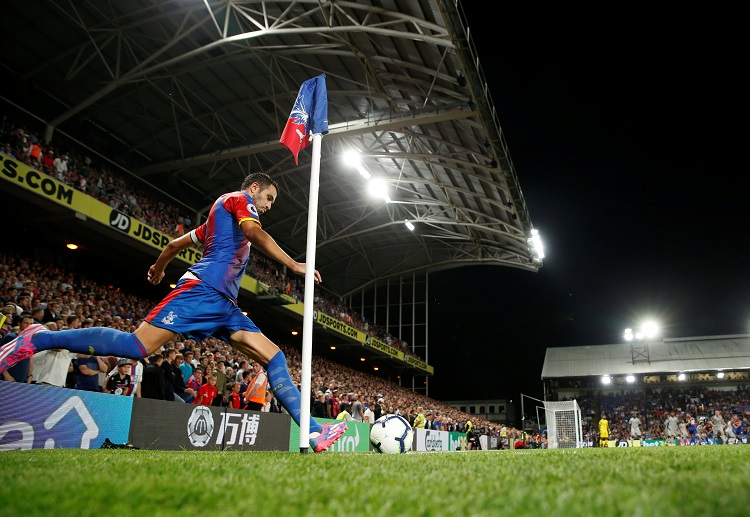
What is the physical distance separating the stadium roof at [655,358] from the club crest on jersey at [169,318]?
39.9 meters

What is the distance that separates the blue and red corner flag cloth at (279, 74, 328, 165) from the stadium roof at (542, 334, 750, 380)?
39.1 m

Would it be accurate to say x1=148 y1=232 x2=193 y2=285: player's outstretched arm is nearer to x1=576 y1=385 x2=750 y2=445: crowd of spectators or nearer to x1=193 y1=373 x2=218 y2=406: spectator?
x1=193 y1=373 x2=218 y2=406: spectator

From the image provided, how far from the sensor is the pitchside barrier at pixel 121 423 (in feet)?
17.1

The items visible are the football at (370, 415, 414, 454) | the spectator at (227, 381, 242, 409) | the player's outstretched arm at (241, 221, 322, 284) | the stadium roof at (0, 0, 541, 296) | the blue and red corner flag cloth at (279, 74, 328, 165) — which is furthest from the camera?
the stadium roof at (0, 0, 541, 296)

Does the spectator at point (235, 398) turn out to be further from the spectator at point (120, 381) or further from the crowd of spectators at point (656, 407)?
the crowd of spectators at point (656, 407)

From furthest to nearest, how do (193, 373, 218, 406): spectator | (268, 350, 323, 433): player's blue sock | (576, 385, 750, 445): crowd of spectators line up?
(576, 385, 750, 445): crowd of spectators, (193, 373, 218, 406): spectator, (268, 350, 323, 433): player's blue sock

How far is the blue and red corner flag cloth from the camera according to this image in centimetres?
461

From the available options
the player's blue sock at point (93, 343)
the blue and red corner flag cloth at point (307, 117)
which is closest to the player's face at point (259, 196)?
the blue and red corner flag cloth at point (307, 117)

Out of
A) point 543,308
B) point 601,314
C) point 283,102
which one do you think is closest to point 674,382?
point 601,314

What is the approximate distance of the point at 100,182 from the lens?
20703 mm

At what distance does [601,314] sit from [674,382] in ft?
25.3

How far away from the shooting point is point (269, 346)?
4.25 meters

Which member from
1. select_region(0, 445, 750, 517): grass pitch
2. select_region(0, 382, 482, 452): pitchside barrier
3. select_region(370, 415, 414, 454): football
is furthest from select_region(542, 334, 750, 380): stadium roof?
select_region(0, 445, 750, 517): grass pitch

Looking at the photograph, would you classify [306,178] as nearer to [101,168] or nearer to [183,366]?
[101,168]
